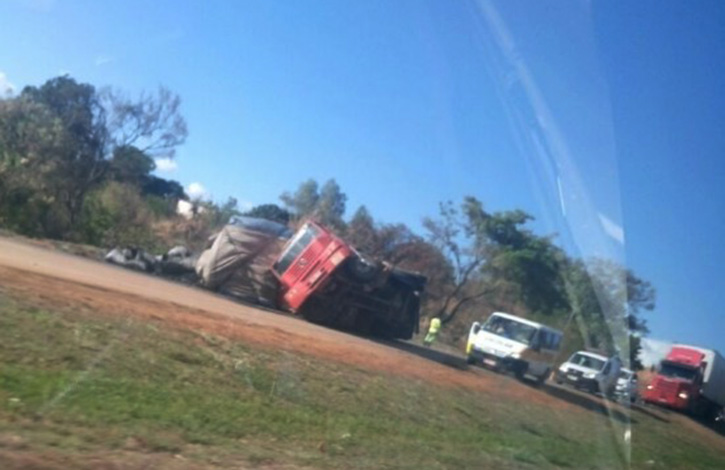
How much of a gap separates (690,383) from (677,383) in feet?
1.95

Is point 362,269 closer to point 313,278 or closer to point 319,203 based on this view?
point 313,278

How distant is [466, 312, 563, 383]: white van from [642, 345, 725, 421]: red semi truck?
10.4m

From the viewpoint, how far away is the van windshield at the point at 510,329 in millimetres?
28359

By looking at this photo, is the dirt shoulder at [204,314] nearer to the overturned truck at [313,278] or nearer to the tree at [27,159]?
the overturned truck at [313,278]

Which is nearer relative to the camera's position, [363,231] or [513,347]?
[513,347]

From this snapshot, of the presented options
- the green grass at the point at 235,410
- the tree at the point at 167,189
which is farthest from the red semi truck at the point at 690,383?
the tree at the point at 167,189

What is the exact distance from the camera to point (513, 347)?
27.8 metres

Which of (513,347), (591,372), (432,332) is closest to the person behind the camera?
(513,347)

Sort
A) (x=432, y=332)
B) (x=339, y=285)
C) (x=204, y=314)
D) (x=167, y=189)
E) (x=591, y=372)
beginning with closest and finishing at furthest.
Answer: (x=204, y=314), (x=339, y=285), (x=591, y=372), (x=432, y=332), (x=167, y=189)

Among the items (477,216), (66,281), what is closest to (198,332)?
(66,281)

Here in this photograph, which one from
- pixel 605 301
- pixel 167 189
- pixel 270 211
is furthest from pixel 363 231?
pixel 167 189

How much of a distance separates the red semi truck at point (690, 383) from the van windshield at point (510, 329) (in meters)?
11.9

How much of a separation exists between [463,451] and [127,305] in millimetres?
7896

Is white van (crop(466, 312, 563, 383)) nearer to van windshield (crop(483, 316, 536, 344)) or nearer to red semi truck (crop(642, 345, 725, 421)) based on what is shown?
van windshield (crop(483, 316, 536, 344))
